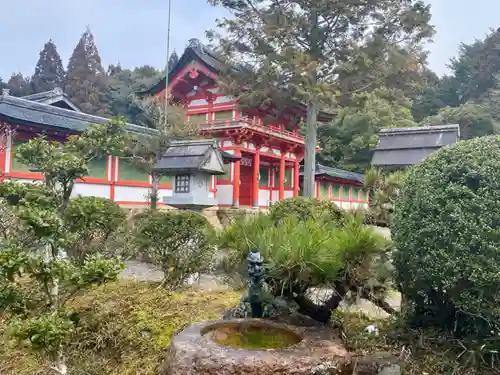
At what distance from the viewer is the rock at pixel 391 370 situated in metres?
3.00

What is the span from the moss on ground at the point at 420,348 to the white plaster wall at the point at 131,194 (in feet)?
35.9

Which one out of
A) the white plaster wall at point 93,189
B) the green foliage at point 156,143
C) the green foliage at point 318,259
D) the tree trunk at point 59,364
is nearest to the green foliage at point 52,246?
the tree trunk at point 59,364

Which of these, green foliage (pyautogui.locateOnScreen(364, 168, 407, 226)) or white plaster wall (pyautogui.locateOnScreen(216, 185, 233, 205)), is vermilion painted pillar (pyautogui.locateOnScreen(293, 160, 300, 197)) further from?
green foliage (pyautogui.locateOnScreen(364, 168, 407, 226))

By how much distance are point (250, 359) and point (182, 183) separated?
6030 millimetres

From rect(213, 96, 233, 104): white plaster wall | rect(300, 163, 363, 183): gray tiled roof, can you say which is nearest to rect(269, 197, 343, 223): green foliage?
rect(213, 96, 233, 104): white plaster wall

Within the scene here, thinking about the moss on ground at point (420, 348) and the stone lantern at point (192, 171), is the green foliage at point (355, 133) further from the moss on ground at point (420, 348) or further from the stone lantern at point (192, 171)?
the moss on ground at point (420, 348)

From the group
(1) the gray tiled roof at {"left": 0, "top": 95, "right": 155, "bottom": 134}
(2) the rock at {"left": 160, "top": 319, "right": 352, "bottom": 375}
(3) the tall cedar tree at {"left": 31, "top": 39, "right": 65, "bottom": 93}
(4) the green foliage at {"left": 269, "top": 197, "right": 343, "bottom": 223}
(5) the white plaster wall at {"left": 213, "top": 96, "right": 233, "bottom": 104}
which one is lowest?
(2) the rock at {"left": 160, "top": 319, "right": 352, "bottom": 375}

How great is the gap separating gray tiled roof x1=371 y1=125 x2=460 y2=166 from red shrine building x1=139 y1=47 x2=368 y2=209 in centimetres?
679

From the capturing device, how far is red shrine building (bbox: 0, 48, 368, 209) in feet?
37.0

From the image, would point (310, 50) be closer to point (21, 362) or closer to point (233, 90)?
point (233, 90)

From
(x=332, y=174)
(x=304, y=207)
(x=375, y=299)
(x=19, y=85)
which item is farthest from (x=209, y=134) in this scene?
(x=19, y=85)

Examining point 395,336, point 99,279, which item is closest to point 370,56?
point 395,336

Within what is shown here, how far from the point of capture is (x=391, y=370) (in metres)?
3.02

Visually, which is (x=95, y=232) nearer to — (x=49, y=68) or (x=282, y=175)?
(x=282, y=175)
